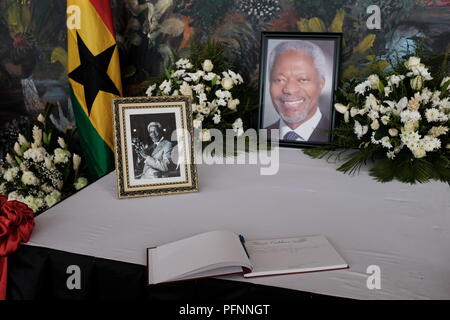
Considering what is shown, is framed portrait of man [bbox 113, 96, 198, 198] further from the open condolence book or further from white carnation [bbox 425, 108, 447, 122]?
white carnation [bbox 425, 108, 447, 122]

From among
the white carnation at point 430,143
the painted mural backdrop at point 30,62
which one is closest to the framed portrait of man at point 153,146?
the white carnation at point 430,143

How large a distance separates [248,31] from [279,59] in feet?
1.17

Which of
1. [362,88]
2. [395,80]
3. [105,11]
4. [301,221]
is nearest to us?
[301,221]

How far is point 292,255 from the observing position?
1.37 metres

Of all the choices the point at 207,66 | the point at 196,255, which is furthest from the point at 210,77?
the point at 196,255

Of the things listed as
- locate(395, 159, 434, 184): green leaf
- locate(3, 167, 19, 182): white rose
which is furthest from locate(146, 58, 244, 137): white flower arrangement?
locate(3, 167, 19, 182): white rose

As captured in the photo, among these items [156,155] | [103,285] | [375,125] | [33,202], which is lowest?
[33,202]

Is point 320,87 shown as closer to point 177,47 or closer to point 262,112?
point 262,112

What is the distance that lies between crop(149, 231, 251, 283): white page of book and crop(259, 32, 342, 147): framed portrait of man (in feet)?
4.38

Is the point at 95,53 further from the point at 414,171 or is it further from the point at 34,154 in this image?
the point at 414,171

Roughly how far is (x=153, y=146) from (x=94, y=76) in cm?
102

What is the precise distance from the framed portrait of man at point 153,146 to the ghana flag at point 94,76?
0.91 metres

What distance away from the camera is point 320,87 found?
2.57 metres
